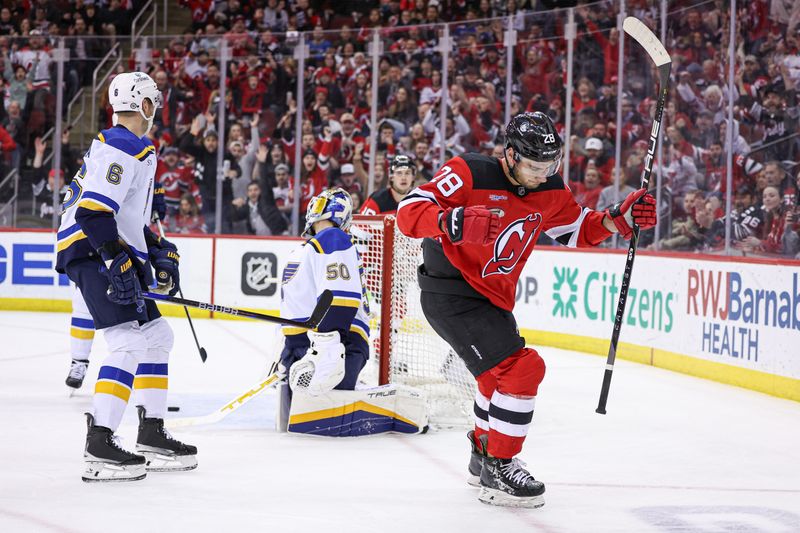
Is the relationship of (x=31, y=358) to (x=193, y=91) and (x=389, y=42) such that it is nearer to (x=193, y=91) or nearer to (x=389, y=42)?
(x=193, y=91)

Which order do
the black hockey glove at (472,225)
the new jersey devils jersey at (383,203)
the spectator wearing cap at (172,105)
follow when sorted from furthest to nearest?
1. the spectator wearing cap at (172,105)
2. the new jersey devils jersey at (383,203)
3. the black hockey glove at (472,225)

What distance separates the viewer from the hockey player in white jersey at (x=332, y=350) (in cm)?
401

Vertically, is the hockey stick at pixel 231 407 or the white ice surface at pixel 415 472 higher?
the hockey stick at pixel 231 407

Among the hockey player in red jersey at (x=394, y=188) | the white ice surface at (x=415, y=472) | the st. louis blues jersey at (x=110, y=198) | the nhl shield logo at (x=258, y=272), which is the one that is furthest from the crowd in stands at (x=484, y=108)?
the st. louis blues jersey at (x=110, y=198)

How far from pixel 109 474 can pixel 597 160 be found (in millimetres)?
5502

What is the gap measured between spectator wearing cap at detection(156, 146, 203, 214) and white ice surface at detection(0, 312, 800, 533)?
383 centimetres

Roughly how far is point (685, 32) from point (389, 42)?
115 inches

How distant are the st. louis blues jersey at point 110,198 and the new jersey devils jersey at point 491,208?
88 centimetres

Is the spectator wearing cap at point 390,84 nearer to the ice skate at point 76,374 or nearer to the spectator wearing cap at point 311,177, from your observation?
the spectator wearing cap at point 311,177

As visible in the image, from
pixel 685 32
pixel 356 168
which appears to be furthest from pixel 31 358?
pixel 685 32

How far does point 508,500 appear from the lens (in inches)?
123

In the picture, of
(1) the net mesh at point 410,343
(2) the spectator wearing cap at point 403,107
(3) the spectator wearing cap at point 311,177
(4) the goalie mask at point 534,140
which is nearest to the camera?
(4) the goalie mask at point 534,140

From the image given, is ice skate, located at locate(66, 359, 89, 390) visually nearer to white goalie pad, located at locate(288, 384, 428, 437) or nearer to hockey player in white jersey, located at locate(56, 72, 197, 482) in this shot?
white goalie pad, located at locate(288, 384, 428, 437)

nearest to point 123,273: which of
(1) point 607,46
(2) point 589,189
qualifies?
(2) point 589,189
